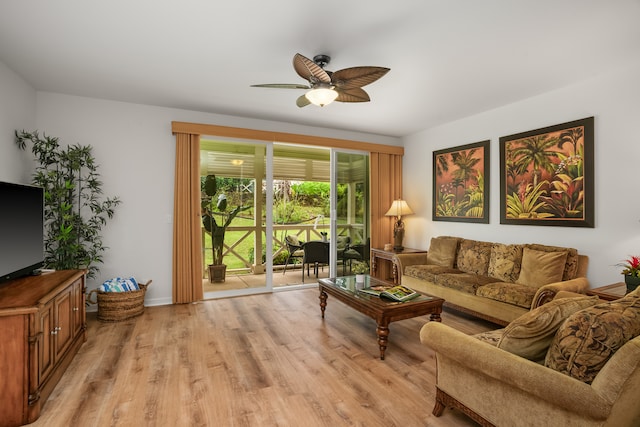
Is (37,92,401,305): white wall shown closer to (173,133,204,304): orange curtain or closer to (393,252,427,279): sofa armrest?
(173,133,204,304): orange curtain

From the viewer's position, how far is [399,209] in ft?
17.5

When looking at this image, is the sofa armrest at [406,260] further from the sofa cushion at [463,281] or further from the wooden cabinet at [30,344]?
the wooden cabinet at [30,344]

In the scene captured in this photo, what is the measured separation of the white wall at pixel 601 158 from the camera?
2992 mm

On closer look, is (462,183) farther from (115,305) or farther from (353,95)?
(115,305)

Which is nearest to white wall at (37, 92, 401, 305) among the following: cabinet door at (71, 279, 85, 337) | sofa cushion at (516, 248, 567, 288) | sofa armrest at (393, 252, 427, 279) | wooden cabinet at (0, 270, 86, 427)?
cabinet door at (71, 279, 85, 337)

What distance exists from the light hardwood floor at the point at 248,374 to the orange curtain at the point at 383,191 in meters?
2.17

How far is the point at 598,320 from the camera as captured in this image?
1.37 m

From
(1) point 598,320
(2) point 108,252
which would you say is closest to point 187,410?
(1) point 598,320

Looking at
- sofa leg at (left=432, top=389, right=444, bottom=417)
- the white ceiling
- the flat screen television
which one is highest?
the white ceiling

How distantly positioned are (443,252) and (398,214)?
1071mm

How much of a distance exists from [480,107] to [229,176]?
3.60 m

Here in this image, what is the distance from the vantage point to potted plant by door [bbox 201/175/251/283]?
456cm

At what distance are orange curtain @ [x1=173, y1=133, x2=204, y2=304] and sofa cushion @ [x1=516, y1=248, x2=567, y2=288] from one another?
4.00 meters

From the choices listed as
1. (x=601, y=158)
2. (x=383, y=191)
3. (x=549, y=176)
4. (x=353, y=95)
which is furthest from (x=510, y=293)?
(x=383, y=191)
